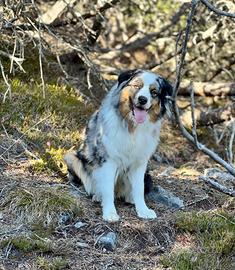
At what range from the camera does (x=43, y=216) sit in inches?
207

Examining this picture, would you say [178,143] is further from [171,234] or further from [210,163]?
[171,234]

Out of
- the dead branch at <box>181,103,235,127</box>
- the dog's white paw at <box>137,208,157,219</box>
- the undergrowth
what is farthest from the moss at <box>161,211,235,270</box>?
the dead branch at <box>181,103,235,127</box>

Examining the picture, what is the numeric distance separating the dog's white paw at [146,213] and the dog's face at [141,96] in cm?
79

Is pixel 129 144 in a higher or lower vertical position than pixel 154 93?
lower

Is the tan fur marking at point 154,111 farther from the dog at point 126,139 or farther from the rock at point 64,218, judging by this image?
the rock at point 64,218

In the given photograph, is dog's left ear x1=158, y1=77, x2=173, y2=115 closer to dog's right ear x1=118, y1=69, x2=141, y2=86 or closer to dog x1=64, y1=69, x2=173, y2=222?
dog x1=64, y1=69, x2=173, y2=222

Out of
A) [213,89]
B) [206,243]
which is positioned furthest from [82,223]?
[213,89]

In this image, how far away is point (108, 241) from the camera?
16.7 feet

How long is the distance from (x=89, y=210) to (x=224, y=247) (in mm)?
1311

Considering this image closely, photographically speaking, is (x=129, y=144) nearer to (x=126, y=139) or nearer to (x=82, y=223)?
(x=126, y=139)

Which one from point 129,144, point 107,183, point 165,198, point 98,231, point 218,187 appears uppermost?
point 218,187

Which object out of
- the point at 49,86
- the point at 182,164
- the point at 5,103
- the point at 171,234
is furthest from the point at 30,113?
the point at 171,234

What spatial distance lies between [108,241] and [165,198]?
4.19ft

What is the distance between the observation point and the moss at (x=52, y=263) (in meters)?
4.58
